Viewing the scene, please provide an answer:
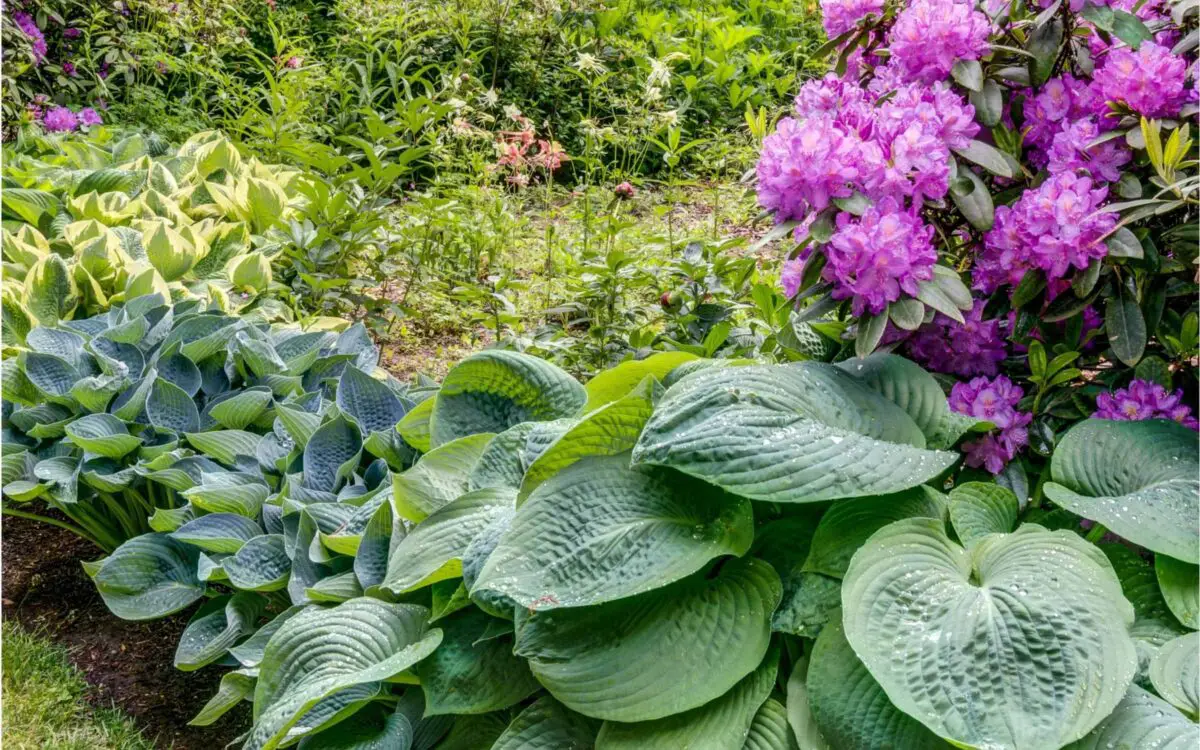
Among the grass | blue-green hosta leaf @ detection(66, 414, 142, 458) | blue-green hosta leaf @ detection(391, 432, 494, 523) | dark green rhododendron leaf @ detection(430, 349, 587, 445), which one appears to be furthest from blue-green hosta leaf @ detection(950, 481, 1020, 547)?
blue-green hosta leaf @ detection(66, 414, 142, 458)

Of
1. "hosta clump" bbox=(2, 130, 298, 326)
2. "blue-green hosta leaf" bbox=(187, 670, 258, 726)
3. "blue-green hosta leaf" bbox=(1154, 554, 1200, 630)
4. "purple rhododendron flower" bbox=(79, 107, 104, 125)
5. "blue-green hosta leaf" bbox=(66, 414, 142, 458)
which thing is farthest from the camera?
"purple rhododendron flower" bbox=(79, 107, 104, 125)

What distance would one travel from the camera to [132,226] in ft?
12.1

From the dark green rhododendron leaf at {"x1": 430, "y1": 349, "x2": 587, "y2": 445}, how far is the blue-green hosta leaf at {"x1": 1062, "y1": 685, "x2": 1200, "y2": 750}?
39.8 inches

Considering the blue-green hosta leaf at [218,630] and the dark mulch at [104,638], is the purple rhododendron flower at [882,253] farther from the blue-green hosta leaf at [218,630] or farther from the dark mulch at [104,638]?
the dark mulch at [104,638]

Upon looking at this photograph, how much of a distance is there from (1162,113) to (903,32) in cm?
40

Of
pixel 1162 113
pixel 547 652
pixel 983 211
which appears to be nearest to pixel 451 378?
pixel 547 652

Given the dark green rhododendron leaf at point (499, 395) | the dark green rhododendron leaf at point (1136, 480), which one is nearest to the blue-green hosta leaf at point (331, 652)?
the dark green rhododendron leaf at point (499, 395)

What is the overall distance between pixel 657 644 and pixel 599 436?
34 centimetres

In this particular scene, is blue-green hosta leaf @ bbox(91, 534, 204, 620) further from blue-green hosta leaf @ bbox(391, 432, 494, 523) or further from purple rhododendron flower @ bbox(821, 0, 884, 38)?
purple rhododendron flower @ bbox(821, 0, 884, 38)

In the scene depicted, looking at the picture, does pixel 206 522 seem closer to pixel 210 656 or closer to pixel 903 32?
pixel 210 656

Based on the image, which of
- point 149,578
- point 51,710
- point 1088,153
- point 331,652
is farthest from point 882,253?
point 51,710

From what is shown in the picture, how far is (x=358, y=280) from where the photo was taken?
3.62 m

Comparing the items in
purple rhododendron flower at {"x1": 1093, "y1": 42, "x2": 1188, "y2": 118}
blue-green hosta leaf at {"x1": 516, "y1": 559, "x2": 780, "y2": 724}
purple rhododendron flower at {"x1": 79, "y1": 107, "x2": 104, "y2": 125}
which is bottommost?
purple rhododendron flower at {"x1": 79, "y1": 107, "x2": 104, "y2": 125}

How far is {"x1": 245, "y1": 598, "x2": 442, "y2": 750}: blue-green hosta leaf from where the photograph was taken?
154cm
